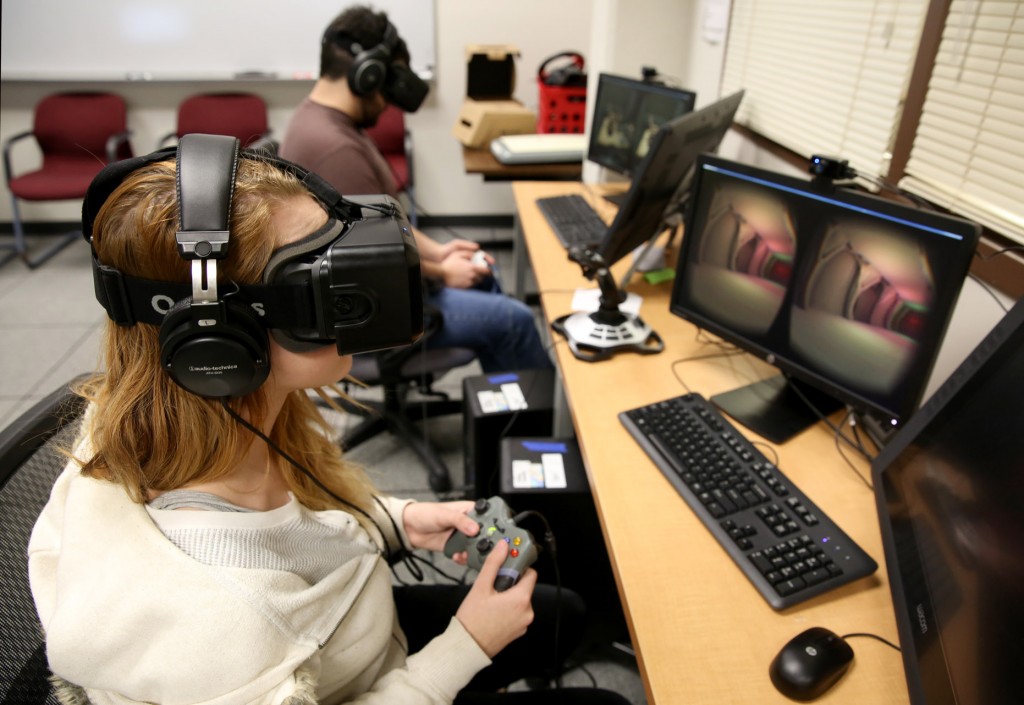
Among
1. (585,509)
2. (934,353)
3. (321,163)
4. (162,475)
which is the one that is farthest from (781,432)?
(321,163)

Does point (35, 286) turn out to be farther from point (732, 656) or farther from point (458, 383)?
point (732, 656)

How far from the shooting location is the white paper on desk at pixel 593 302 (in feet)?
5.29

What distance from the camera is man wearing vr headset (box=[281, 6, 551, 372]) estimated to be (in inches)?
74.1

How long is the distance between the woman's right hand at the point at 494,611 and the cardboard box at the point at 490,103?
2.32m

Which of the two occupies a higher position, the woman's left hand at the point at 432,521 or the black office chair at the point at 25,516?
the black office chair at the point at 25,516

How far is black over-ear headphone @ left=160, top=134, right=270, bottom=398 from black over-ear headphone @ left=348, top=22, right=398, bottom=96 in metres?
1.39

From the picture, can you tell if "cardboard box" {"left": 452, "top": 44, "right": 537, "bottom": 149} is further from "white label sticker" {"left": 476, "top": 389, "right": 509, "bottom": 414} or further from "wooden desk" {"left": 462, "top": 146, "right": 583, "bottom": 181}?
"white label sticker" {"left": 476, "top": 389, "right": 509, "bottom": 414}

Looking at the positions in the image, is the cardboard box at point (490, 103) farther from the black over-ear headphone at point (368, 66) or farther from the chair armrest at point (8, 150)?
the chair armrest at point (8, 150)

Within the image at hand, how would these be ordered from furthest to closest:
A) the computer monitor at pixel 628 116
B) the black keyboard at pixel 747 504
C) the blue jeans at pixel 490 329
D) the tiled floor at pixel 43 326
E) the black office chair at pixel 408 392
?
1. the tiled floor at pixel 43 326
2. the computer monitor at pixel 628 116
3. the blue jeans at pixel 490 329
4. the black office chair at pixel 408 392
5. the black keyboard at pixel 747 504

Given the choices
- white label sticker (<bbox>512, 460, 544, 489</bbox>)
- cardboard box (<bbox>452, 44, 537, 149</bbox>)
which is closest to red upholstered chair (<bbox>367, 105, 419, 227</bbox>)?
cardboard box (<bbox>452, 44, 537, 149</bbox>)

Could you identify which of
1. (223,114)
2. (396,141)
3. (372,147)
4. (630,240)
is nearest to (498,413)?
(630,240)

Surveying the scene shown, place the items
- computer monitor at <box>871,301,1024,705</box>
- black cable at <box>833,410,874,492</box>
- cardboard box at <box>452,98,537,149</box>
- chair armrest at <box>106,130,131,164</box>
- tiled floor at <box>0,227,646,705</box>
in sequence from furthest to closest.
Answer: chair armrest at <box>106,130,131,164</box> < cardboard box at <box>452,98,537,149</box> < tiled floor at <box>0,227,646,705</box> < black cable at <box>833,410,874,492</box> < computer monitor at <box>871,301,1024,705</box>

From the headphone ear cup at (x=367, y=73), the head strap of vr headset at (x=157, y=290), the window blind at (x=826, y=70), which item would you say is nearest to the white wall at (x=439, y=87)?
the window blind at (x=826, y=70)

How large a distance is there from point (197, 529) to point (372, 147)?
158 cm
